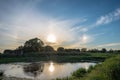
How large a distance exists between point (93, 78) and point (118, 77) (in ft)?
15.2

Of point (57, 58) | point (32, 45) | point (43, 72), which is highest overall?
point (32, 45)

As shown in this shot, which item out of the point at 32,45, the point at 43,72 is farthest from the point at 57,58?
the point at 43,72

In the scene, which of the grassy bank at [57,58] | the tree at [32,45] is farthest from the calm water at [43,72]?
the tree at [32,45]

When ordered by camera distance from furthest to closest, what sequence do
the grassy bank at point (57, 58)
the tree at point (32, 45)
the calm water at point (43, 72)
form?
1. the tree at point (32, 45)
2. the grassy bank at point (57, 58)
3. the calm water at point (43, 72)

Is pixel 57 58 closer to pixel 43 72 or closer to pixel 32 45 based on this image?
pixel 32 45

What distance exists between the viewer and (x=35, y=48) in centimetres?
13188

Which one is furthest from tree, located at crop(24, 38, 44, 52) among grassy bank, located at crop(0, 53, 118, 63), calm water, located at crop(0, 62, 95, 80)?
calm water, located at crop(0, 62, 95, 80)

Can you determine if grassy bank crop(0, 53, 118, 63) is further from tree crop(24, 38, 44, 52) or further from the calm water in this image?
the calm water

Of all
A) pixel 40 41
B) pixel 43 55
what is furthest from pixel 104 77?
pixel 40 41

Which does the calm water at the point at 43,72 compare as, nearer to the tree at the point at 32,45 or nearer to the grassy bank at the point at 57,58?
the grassy bank at the point at 57,58

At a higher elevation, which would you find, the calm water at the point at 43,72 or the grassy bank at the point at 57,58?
the grassy bank at the point at 57,58

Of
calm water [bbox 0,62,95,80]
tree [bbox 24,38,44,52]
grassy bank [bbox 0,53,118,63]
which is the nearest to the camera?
calm water [bbox 0,62,95,80]

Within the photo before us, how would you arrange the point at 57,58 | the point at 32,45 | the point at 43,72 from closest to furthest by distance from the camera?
the point at 43,72 < the point at 57,58 < the point at 32,45

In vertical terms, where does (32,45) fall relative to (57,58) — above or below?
above
